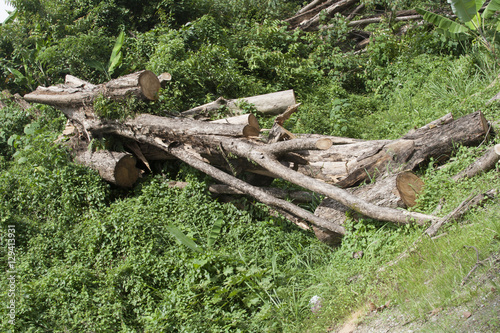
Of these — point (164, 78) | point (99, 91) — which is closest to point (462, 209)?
point (164, 78)

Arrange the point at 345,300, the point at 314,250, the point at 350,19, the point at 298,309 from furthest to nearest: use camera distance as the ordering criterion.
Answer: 1. the point at 350,19
2. the point at 314,250
3. the point at 298,309
4. the point at 345,300

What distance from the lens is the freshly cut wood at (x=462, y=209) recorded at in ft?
14.2

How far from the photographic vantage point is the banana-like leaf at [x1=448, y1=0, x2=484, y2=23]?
777cm

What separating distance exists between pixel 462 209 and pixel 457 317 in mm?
1474

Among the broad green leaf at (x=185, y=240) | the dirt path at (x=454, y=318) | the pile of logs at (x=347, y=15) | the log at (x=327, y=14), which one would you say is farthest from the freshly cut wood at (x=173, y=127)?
the log at (x=327, y=14)

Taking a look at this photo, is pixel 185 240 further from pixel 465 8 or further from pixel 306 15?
pixel 306 15

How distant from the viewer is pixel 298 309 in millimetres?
4621

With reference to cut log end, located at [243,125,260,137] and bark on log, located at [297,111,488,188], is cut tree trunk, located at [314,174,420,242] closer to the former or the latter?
bark on log, located at [297,111,488,188]

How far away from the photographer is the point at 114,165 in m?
7.12

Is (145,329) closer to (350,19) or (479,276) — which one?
(479,276)

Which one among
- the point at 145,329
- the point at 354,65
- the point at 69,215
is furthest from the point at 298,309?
the point at 354,65

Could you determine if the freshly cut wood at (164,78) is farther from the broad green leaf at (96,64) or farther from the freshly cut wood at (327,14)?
the freshly cut wood at (327,14)

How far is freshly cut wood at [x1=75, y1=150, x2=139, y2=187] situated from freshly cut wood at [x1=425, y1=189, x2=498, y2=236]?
5.01 m

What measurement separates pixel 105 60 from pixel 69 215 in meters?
4.95
